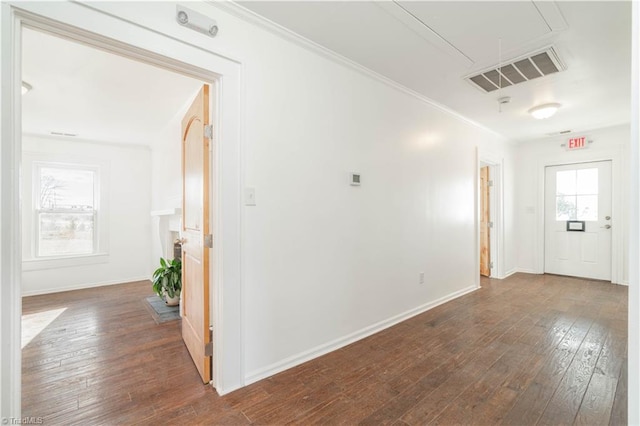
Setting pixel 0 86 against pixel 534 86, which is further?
pixel 534 86

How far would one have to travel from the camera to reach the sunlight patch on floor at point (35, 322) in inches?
110

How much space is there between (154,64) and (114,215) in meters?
4.44

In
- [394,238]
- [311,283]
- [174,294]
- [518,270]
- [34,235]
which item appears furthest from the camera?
[518,270]

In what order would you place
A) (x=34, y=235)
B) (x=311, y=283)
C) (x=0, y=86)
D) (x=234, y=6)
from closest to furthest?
(x=0, y=86) → (x=234, y=6) → (x=311, y=283) → (x=34, y=235)

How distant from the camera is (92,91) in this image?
3.04 m

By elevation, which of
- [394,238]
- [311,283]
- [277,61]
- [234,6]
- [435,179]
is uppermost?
[234,6]

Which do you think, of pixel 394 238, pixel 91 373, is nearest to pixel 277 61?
pixel 394 238

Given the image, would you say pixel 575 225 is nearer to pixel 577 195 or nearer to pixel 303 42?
pixel 577 195

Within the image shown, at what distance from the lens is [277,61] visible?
212 centimetres

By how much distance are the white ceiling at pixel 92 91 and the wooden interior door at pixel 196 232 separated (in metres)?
0.75

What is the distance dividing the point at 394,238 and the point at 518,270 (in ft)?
13.7

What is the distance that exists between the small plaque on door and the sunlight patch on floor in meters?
7.78

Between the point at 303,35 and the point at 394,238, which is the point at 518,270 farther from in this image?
the point at 303,35

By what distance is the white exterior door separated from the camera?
188 inches
